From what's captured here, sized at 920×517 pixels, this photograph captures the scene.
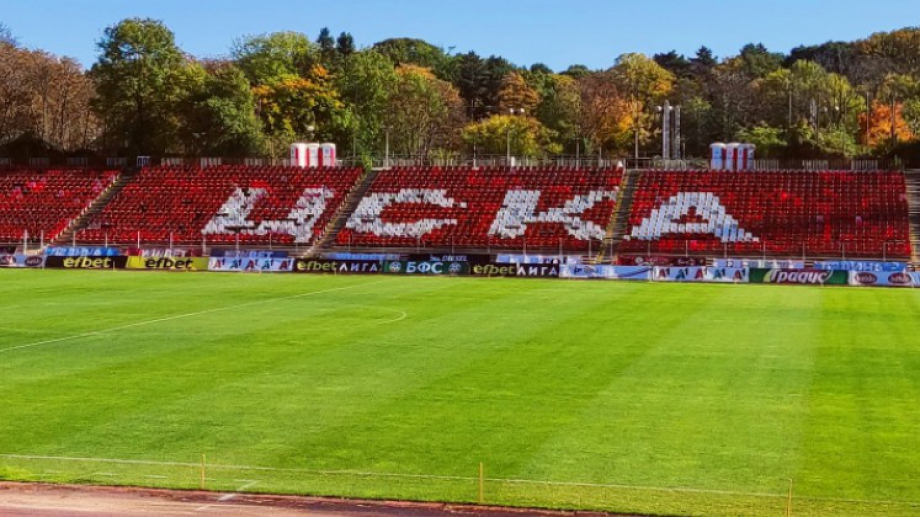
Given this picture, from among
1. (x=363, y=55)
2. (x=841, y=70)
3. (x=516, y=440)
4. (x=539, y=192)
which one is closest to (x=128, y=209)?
(x=539, y=192)

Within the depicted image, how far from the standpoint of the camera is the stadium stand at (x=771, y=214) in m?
79.4

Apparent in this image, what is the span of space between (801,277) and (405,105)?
74.2 m

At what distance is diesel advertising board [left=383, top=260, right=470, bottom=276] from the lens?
74875mm

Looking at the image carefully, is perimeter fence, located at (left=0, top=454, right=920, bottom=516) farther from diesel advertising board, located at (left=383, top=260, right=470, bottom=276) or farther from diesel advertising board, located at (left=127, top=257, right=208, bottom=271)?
diesel advertising board, located at (left=127, top=257, right=208, bottom=271)

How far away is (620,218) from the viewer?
87.1 metres

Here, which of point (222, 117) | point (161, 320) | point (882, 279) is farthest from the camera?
point (222, 117)

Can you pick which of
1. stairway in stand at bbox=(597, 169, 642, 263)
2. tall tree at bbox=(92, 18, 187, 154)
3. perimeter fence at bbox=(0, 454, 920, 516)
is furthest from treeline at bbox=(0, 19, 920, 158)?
perimeter fence at bbox=(0, 454, 920, 516)

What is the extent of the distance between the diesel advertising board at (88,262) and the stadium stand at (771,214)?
34.7 m

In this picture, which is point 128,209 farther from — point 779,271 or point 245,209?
point 779,271

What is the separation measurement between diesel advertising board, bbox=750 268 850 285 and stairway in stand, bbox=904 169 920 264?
1005 cm

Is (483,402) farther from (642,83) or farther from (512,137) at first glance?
(642,83)

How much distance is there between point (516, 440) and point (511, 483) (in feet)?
11.4

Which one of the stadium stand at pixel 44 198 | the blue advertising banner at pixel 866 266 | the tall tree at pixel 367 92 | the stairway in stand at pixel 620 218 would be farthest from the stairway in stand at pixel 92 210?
the blue advertising banner at pixel 866 266

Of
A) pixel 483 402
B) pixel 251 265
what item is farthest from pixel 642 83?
pixel 483 402
